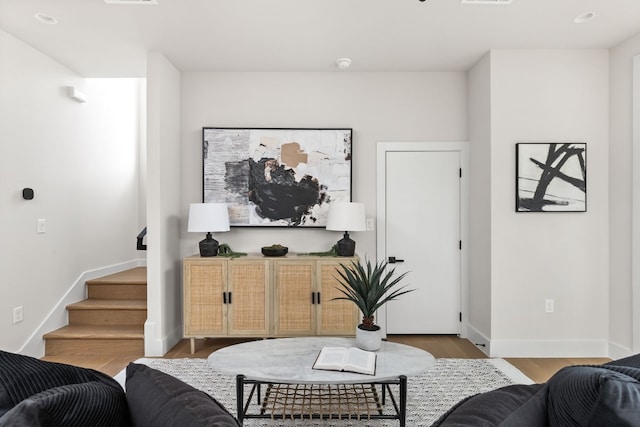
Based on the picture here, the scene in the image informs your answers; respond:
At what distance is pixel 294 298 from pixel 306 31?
7.52ft

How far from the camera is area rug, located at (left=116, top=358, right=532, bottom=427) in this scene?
2.48 m

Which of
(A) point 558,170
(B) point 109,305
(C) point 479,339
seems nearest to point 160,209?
(B) point 109,305

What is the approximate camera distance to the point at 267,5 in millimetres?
2924

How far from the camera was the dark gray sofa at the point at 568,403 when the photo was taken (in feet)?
2.66

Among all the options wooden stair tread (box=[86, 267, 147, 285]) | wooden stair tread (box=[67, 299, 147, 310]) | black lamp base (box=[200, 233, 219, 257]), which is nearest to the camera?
black lamp base (box=[200, 233, 219, 257])

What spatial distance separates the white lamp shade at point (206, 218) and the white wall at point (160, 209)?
29 centimetres

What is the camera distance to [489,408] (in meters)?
1.03

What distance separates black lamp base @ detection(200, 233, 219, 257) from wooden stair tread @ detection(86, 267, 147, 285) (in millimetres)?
962


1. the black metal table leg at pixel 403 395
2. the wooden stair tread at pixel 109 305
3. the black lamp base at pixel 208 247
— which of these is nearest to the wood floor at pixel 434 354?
the wooden stair tread at pixel 109 305

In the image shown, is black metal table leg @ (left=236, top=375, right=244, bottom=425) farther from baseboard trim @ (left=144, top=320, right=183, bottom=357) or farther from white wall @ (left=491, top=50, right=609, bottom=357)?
white wall @ (left=491, top=50, right=609, bottom=357)

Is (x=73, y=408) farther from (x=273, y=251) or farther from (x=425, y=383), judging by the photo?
(x=273, y=251)

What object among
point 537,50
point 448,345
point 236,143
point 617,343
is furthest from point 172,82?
point 617,343

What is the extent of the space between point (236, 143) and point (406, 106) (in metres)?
1.80

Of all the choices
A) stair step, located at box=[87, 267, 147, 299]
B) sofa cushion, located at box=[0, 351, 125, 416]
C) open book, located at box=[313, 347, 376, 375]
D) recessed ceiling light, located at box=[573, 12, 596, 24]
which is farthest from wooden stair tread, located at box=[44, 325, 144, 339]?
recessed ceiling light, located at box=[573, 12, 596, 24]
